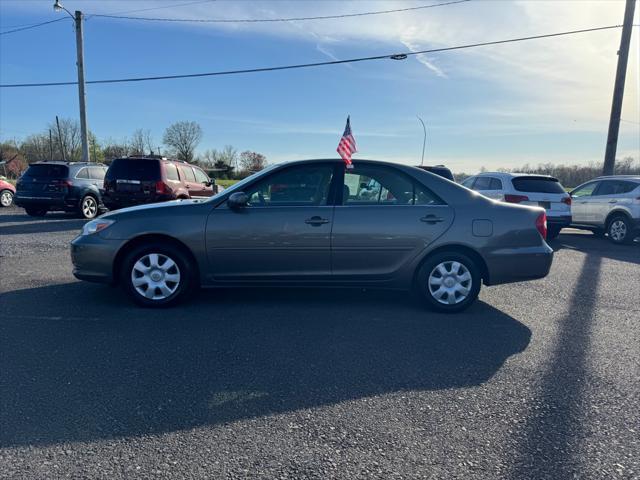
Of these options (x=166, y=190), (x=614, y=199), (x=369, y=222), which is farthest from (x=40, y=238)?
(x=614, y=199)

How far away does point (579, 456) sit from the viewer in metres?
2.55

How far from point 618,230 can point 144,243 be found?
1113cm

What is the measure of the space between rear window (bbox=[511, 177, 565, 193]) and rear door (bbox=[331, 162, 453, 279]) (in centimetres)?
696

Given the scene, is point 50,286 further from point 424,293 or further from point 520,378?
point 520,378

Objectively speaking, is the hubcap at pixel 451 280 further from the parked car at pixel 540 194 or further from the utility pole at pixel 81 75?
the utility pole at pixel 81 75

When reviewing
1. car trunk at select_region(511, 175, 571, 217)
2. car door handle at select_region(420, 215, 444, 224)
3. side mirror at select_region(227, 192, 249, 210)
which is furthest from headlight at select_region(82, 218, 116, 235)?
car trunk at select_region(511, 175, 571, 217)

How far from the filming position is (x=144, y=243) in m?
5.02

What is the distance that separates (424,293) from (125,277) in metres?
3.25

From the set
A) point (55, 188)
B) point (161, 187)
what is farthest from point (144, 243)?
point (55, 188)

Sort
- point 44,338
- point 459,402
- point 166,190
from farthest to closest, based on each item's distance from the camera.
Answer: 1. point 166,190
2. point 44,338
3. point 459,402

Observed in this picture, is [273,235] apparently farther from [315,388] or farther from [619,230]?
[619,230]

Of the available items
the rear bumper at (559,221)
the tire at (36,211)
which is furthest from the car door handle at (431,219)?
the tire at (36,211)

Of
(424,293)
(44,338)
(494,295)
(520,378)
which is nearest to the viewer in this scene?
(520,378)

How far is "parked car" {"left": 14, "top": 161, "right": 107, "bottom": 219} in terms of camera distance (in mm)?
13531
